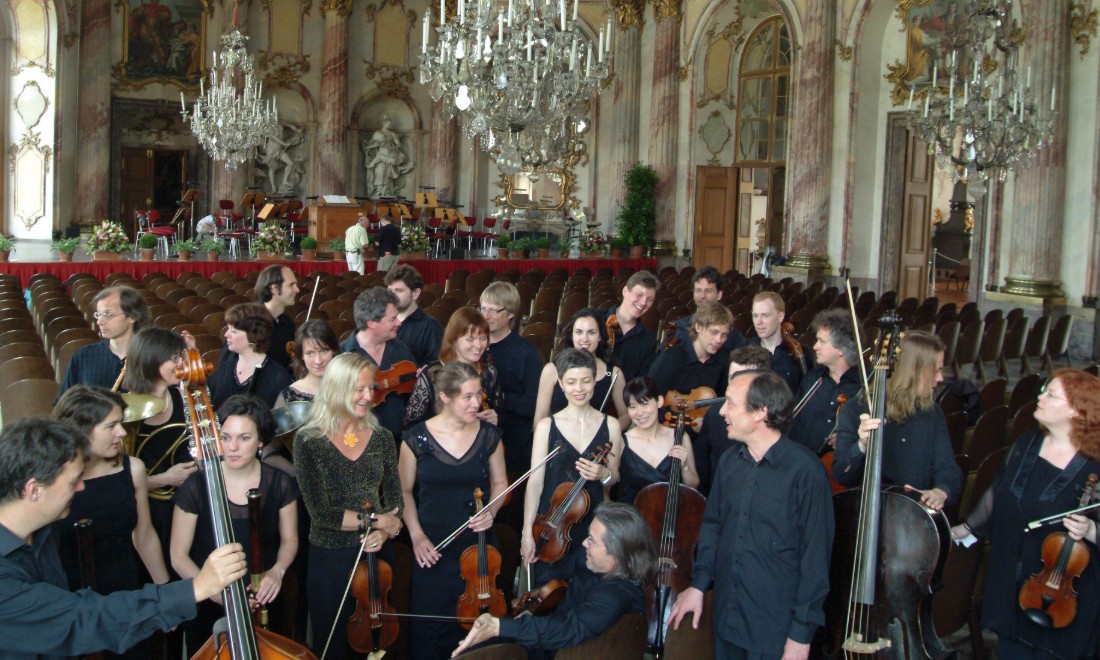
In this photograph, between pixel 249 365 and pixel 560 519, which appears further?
pixel 249 365

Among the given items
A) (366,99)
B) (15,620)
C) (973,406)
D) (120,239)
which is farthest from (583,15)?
(15,620)

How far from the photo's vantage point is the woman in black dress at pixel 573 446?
3.98 metres

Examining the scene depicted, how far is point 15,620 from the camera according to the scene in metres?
2.26

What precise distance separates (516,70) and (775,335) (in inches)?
203

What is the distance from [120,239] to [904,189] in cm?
1240

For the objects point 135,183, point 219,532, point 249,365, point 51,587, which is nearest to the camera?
point 51,587

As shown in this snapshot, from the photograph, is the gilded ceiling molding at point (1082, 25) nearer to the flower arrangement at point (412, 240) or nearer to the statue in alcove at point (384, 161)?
the flower arrangement at point (412, 240)

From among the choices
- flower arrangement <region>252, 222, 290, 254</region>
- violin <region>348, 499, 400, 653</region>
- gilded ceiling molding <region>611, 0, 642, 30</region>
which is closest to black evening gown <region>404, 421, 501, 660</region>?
violin <region>348, 499, 400, 653</region>

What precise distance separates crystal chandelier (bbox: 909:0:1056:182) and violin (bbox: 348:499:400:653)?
9.87m

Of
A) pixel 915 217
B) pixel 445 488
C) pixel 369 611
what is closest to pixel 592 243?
pixel 915 217

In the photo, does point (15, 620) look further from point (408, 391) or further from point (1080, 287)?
point (1080, 287)

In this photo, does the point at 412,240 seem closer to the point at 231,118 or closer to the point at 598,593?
the point at 231,118

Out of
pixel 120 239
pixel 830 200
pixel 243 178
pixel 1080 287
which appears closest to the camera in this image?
pixel 1080 287

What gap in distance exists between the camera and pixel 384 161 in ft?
78.6
